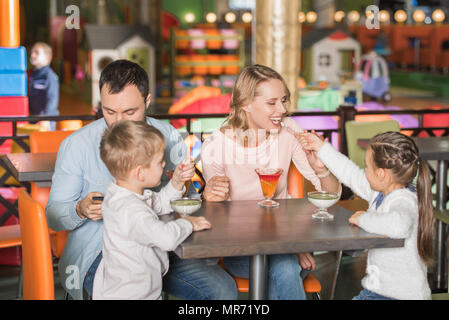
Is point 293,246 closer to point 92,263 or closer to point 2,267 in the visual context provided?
point 92,263

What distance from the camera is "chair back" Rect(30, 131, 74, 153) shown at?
143 inches

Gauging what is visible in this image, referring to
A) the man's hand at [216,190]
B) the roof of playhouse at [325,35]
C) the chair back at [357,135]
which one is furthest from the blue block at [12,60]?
the roof of playhouse at [325,35]

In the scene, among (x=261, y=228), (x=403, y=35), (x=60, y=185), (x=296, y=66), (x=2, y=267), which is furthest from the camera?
(x=403, y=35)

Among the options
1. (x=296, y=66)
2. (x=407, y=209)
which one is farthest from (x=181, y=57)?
(x=407, y=209)

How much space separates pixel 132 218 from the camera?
1.97 m

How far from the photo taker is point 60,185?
235 cm

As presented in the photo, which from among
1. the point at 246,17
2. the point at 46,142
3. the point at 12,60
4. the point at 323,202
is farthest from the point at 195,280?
the point at 246,17

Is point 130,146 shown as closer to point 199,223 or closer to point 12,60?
point 199,223

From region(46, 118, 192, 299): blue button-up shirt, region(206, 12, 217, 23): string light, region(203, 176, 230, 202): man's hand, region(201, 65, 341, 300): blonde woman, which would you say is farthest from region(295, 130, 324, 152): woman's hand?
region(206, 12, 217, 23): string light

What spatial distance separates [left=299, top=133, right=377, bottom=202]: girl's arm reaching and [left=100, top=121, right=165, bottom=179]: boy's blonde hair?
2.43 feet

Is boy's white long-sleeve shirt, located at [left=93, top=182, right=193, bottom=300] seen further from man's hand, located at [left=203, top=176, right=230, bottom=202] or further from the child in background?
man's hand, located at [left=203, top=176, right=230, bottom=202]

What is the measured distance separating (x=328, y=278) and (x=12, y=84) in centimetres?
374

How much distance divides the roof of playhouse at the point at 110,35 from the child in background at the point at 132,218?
11.0 meters
